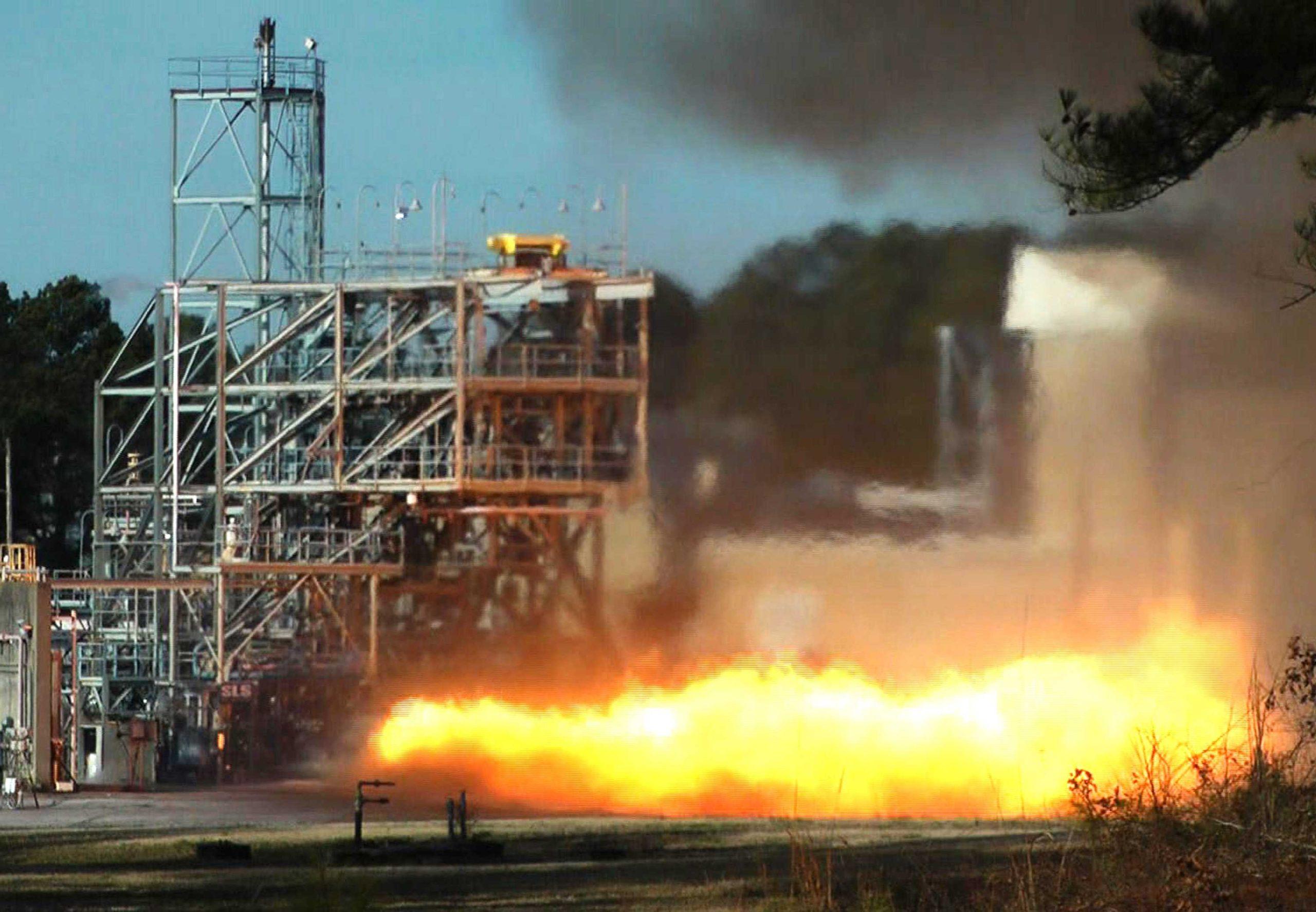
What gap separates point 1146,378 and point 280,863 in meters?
13.6

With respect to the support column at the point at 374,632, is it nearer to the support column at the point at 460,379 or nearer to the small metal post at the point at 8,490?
the support column at the point at 460,379

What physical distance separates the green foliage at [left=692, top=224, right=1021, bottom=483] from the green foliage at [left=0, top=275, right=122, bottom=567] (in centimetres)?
6980

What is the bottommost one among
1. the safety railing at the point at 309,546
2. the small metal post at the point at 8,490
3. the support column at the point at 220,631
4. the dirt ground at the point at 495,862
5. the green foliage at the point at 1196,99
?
the dirt ground at the point at 495,862

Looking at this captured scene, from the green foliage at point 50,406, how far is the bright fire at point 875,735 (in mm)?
64740

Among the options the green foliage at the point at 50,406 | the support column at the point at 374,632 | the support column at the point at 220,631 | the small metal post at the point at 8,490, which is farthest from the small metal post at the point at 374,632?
the green foliage at the point at 50,406

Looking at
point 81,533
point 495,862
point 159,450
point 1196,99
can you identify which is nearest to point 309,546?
point 159,450

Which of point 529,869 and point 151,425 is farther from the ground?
point 151,425

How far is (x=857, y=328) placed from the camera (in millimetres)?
40875

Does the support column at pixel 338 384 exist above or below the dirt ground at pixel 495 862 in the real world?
above

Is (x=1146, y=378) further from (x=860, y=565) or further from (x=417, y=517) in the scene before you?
(x=417, y=517)

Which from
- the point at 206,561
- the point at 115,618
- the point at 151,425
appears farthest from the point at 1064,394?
the point at 151,425

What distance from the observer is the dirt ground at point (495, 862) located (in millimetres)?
29359

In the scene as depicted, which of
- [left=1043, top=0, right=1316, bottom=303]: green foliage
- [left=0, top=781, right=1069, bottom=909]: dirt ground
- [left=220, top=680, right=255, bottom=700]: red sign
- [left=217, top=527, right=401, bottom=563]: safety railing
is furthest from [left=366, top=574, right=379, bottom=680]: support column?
[left=1043, top=0, right=1316, bottom=303]: green foliage

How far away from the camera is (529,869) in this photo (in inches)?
1340
